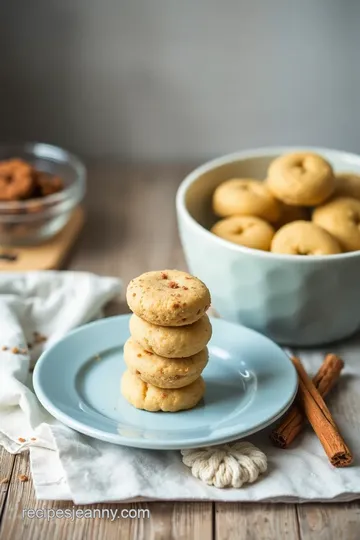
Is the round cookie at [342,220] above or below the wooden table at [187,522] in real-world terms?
above

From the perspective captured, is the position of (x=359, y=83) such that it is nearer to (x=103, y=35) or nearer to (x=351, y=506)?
(x=103, y=35)

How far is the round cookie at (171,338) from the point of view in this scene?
3.52 feet

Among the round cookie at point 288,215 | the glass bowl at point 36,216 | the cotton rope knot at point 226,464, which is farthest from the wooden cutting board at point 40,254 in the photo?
the cotton rope knot at point 226,464

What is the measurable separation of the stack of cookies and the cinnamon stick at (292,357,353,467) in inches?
5.9

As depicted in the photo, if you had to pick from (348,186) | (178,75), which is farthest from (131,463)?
(178,75)

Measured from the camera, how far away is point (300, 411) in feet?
3.85

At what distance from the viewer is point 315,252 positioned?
1.30 meters

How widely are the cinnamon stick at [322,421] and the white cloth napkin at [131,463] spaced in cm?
2

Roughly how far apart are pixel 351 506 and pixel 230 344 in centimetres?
34

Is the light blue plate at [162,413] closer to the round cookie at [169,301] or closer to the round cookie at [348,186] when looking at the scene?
the round cookie at [169,301]

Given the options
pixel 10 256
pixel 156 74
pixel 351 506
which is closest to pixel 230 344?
pixel 351 506

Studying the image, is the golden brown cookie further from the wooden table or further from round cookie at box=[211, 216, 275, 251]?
the wooden table

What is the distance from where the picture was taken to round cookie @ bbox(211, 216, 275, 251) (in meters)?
1.35

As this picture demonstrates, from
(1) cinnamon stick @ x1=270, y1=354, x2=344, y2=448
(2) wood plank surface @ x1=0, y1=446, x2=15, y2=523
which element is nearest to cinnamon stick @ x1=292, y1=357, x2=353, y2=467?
(1) cinnamon stick @ x1=270, y1=354, x2=344, y2=448
